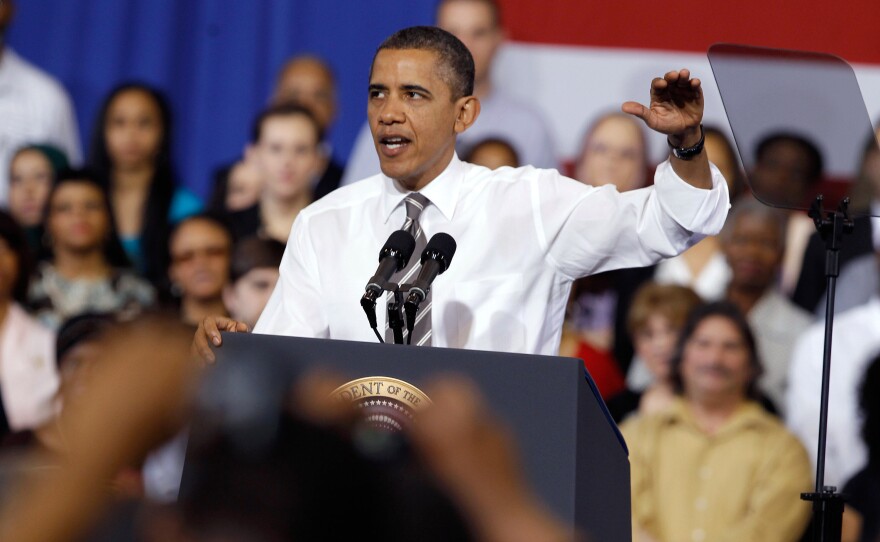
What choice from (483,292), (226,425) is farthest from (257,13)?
(226,425)

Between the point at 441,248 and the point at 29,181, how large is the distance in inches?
139

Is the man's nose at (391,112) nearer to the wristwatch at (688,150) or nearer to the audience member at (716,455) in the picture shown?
the wristwatch at (688,150)

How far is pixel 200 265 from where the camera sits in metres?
4.82

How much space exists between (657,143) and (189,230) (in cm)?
194

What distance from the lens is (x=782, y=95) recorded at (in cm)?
271

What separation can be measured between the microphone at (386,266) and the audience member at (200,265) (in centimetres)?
256

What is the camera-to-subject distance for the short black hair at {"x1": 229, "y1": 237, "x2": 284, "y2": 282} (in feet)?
15.2

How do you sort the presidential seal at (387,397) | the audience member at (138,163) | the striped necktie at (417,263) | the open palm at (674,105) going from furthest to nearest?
the audience member at (138,163), the striped necktie at (417,263), the open palm at (674,105), the presidential seal at (387,397)

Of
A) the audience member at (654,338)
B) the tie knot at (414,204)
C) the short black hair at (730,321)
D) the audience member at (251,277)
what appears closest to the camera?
the tie knot at (414,204)

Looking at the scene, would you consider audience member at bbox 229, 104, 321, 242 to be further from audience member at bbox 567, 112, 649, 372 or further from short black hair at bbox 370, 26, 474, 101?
short black hair at bbox 370, 26, 474, 101

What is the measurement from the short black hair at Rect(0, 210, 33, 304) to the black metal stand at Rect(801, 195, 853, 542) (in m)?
3.30

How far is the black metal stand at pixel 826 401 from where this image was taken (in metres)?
2.39

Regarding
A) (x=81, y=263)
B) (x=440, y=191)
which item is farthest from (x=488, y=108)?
(x=440, y=191)

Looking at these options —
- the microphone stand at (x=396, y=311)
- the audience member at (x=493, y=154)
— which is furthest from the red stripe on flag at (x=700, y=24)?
the microphone stand at (x=396, y=311)
